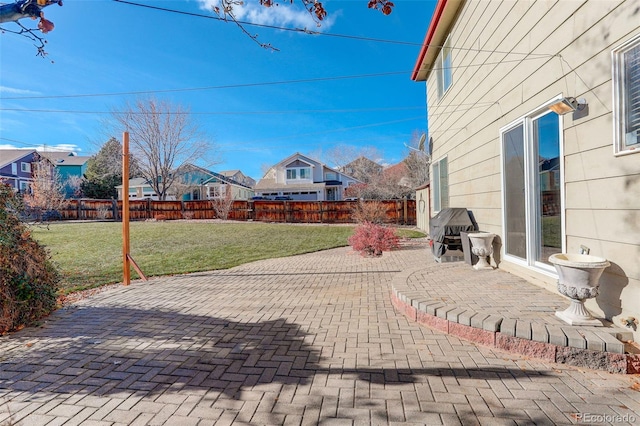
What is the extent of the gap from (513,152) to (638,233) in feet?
7.63

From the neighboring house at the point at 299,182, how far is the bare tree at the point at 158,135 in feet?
32.5

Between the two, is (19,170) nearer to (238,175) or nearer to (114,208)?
(114,208)

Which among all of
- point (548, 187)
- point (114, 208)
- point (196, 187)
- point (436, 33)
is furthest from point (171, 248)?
point (196, 187)

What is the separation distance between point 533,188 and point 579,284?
1.82 m

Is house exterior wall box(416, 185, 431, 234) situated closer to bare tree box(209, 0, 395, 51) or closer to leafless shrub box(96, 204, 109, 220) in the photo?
bare tree box(209, 0, 395, 51)

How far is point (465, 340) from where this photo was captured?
3.02 metres

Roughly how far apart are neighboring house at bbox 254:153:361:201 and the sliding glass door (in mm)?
27845

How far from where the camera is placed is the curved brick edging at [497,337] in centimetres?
240

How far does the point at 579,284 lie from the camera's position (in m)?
2.66

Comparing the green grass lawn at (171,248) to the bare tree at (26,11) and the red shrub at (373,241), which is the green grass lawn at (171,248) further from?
the bare tree at (26,11)

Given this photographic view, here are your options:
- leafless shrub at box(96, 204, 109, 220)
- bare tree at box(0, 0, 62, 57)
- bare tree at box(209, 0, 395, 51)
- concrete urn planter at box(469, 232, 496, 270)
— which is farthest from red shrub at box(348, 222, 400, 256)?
leafless shrub at box(96, 204, 109, 220)

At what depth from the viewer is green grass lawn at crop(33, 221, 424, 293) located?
738 centimetres

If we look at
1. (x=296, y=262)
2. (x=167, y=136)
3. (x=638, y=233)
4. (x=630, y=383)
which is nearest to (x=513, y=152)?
(x=638, y=233)

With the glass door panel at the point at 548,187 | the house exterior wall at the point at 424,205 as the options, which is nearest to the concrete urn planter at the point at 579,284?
the glass door panel at the point at 548,187
